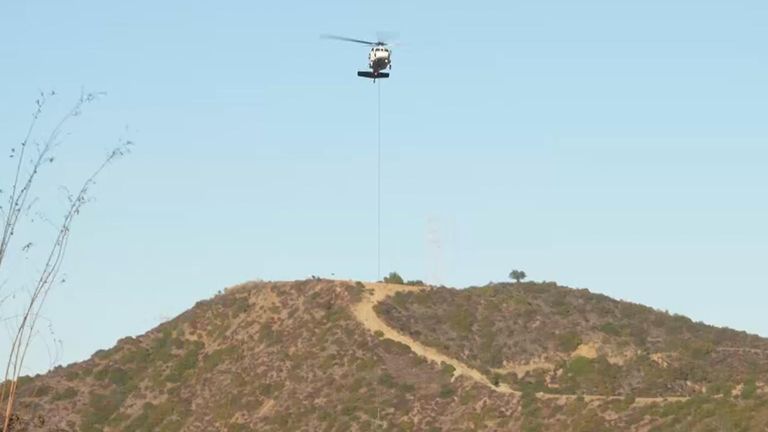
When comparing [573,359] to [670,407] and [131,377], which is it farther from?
[131,377]

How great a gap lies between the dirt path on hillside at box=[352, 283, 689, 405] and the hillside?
218mm

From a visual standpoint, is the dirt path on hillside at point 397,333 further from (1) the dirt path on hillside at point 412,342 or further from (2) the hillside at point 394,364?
(2) the hillside at point 394,364

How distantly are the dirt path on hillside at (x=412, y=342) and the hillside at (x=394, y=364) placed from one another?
0.22 metres

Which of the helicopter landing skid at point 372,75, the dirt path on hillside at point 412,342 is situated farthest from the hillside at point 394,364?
the helicopter landing skid at point 372,75

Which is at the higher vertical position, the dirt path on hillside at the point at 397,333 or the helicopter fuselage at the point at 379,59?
the helicopter fuselage at the point at 379,59

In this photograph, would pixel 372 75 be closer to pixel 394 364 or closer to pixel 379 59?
pixel 379 59

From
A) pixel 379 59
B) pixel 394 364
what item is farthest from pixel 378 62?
pixel 394 364

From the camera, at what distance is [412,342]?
11288 centimetres

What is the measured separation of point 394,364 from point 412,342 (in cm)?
421

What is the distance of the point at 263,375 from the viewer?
113188 millimetres

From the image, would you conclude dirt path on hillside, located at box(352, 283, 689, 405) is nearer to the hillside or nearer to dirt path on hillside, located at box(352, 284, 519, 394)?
dirt path on hillside, located at box(352, 284, 519, 394)

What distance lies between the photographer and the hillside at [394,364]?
9863cm

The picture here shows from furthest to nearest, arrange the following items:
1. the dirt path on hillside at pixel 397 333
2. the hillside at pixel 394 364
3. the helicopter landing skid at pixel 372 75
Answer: the dirt path on hillside at pixel 397 333, the hillside at pixel 394 364, the helicopter landing skid at pixel 372 75

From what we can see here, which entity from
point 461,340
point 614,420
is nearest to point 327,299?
point 461,340
